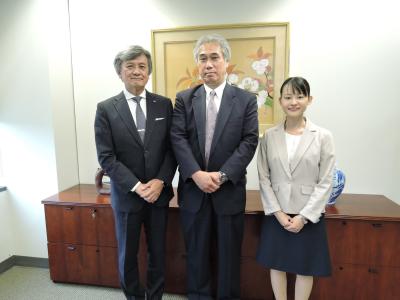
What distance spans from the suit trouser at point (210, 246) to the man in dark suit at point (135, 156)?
204 mm

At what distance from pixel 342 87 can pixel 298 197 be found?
1080mm

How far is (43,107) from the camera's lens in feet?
7.60

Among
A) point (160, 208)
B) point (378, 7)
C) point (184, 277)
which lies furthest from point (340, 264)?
point (378, 7)

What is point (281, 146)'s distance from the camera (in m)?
1.62

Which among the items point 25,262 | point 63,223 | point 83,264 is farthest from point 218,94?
point 25,262

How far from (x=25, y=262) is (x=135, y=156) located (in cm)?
173

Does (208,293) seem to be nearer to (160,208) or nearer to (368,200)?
(160,208)

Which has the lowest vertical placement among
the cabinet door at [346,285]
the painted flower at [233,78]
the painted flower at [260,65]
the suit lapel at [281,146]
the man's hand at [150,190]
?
the cabinet door at [346,285]

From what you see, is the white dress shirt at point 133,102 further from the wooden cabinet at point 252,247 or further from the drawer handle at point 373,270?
the drawer handle at point 373,270

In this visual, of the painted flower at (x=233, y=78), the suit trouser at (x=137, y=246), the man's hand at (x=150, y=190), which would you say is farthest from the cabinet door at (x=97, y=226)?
the painted flower at (x=233, y=78)

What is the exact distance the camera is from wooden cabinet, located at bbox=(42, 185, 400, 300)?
1792mm

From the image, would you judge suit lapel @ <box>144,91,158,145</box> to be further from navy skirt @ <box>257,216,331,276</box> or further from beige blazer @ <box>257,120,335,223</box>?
navy skirt @ <box>257,216,331,276</box>

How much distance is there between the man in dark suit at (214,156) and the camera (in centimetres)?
157

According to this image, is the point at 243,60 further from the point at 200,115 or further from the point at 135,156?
the point at 135,156
